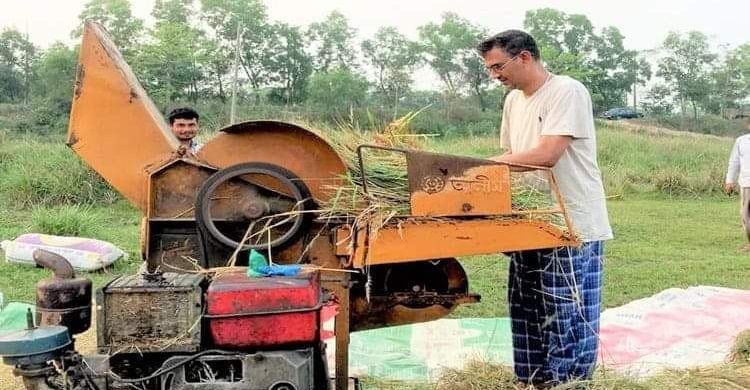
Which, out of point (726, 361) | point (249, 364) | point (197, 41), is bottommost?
point (726, 361)

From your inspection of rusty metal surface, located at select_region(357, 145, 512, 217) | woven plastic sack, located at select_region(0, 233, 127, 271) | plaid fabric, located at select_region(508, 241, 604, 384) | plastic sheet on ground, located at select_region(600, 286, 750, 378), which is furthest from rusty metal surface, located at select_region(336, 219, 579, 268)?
woven plastic sack, located at select_region(0, 233, 127, 271)

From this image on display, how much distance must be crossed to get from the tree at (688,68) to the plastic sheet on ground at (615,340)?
4642cm

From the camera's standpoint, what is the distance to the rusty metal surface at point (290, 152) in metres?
3.08

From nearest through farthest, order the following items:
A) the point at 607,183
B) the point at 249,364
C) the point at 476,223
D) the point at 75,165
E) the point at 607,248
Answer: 1. the point at 249,364
2. the point at 476,223
3. the point at 607,248
4. the point at 75,165
5. the point at 607,183

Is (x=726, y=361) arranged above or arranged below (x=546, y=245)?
below

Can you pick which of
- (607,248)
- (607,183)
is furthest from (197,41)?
(607,248)

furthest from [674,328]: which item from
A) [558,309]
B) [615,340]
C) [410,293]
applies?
[410,293]

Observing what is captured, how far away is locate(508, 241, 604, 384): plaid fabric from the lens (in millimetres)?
3262

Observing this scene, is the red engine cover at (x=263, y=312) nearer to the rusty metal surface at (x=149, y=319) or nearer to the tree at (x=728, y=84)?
the rusty metal surface at (x=149, y=319)

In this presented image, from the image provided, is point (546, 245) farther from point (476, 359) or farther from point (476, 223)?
point (476, 359)

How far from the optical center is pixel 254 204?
118 inches

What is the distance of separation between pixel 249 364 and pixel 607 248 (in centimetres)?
653

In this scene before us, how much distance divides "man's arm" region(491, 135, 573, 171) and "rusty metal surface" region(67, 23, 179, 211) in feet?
4.28

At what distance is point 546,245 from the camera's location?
291 cm
